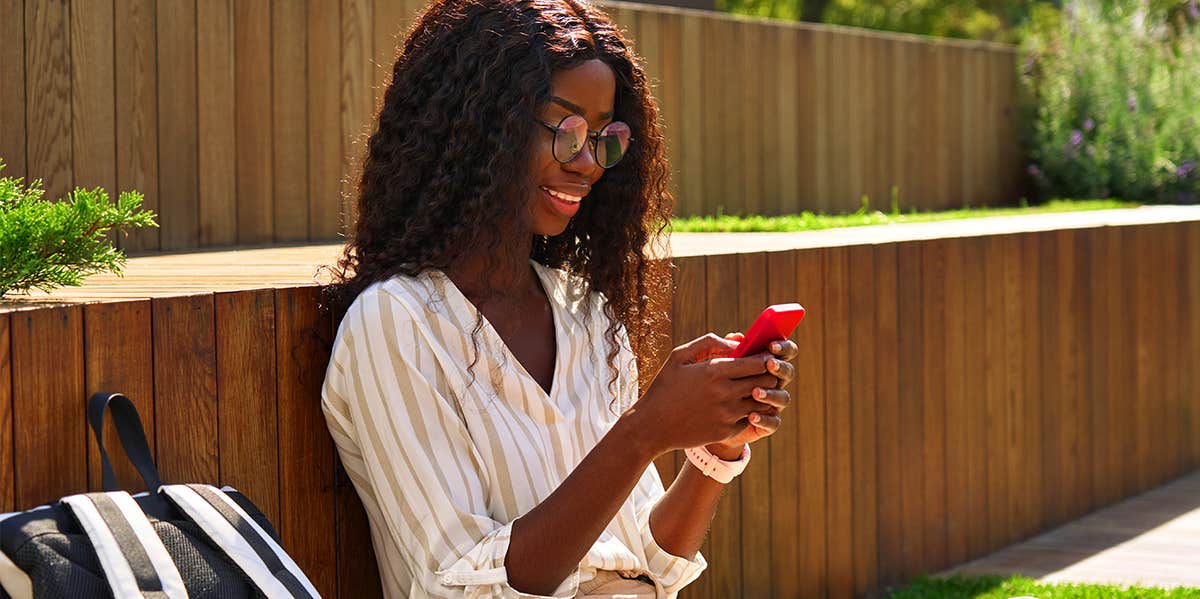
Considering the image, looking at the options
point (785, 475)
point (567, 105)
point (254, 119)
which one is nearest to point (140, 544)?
point (567, 105)

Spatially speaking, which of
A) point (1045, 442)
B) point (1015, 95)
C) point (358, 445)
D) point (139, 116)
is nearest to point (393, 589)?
point (358, 445)

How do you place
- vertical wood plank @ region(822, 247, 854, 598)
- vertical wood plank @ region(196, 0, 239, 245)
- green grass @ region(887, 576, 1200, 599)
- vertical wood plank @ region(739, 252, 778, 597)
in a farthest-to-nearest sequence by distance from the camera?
vertical wood plank @ region(196, 0, 239, 245)
green grass @ region(887, 576, 1200, 599)
vertical wood plank @ region(822, 247, 854, 598)
vertical wood plank @ region(739, 252, 778, 597)

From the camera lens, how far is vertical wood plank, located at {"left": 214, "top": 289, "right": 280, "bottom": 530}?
2.80 meters

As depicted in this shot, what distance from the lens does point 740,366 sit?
7.95 ft

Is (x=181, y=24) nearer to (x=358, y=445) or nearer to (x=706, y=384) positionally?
(x=358, y=445)

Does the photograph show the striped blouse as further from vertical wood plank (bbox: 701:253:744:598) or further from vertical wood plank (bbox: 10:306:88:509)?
vertical wood plank (bbox: 701:253:744:598)

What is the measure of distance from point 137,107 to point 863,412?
2.44 metres

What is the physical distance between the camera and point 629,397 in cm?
310

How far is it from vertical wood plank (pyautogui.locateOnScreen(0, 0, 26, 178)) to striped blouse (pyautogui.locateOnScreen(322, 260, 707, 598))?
78.9 inches

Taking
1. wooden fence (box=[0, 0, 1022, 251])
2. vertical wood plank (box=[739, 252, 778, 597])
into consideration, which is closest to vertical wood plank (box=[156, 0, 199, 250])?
wooden fence (box=[0, 0, 1022, 251])

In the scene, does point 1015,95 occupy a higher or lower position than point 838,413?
higher

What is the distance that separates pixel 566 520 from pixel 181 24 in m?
3.04

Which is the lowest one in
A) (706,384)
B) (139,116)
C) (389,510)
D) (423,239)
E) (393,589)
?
(393,589)

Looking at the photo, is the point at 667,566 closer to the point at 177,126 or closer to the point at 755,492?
the point at 755,492
